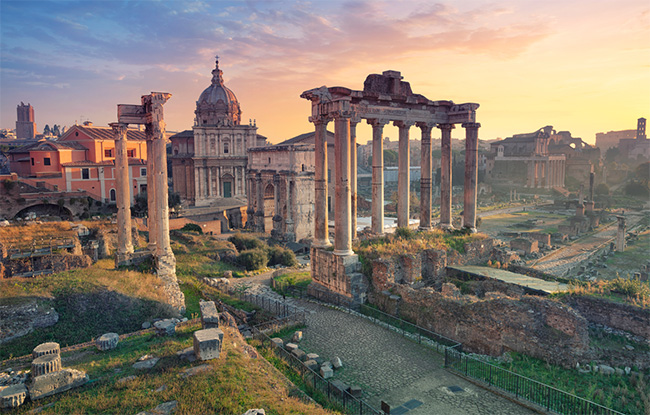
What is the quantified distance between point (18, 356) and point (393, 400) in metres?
9.60

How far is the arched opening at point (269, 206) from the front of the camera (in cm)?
4519

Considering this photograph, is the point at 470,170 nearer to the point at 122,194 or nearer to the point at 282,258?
the point at 282,258

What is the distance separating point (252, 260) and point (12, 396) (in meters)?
18.8

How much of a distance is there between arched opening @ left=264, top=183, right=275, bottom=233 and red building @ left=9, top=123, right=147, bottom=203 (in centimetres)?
1393

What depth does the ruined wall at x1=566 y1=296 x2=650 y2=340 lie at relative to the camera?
1199cm

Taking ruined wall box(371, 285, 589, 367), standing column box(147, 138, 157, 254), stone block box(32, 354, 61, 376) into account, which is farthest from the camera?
standing column box(147, 138, 157, 254)

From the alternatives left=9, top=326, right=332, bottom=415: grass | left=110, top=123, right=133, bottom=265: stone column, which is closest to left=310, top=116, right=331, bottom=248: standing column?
left=9, top=326, right=332, bottom=415: grass

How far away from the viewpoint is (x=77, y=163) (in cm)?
4197

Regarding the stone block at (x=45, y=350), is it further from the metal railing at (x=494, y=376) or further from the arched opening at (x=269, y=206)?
the arched opening at (x=269, y=206)

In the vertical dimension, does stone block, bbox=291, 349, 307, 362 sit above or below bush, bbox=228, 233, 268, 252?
above

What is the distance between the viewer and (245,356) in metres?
10.1

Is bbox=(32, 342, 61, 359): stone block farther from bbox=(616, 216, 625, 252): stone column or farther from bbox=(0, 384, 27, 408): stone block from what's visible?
bbox=(616, 216, 625, 252): stone column

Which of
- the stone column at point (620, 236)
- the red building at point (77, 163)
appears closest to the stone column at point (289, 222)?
the red building at point (77, 163)

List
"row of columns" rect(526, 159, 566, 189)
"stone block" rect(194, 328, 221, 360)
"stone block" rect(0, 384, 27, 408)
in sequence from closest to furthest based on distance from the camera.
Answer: "stone block" rect(0, 384, 27, 408) < "stone block" rect(194, 328, 221, 360) < "row of columns" rect(526, 159, 566, 189)
